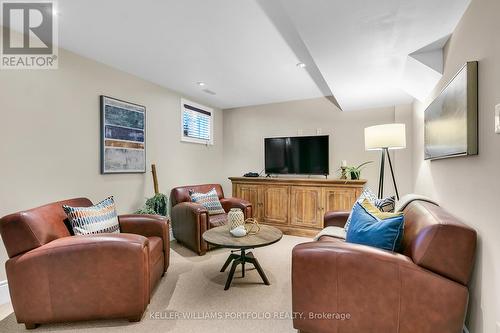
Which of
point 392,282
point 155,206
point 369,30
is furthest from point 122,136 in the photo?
point 392,282

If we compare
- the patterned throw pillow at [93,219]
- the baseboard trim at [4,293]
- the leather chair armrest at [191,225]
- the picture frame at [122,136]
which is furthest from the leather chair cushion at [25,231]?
the leather chair armrest at [191,225]

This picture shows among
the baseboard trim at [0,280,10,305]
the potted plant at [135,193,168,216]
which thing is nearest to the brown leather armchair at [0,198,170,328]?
the baseboard trim at [0,280,10,305]

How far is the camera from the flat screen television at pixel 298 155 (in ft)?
13.9

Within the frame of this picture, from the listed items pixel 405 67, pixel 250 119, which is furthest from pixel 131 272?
pixel 250 119

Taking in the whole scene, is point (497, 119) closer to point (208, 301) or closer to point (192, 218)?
point (208, 301)

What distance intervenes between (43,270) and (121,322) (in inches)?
25.4

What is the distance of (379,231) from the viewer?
5.35ft

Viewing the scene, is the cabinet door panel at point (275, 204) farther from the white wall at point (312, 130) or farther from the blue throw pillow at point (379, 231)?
the blue throw pillow at point (379, 231)

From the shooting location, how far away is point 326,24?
68.6 inches

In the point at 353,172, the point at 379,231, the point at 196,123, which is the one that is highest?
the point at 196,123

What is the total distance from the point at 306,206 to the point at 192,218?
1.84 meters

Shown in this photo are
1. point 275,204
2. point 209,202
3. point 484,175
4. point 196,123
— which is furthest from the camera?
point 196,123

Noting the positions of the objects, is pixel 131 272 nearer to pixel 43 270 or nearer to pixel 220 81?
pixel 43 270

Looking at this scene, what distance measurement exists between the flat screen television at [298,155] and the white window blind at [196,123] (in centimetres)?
116
